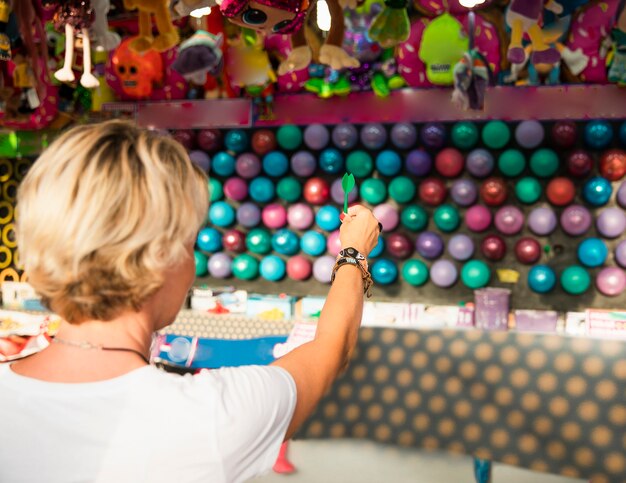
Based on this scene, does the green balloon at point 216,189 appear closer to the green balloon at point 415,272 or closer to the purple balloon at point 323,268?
the purple balloon at point 323,268

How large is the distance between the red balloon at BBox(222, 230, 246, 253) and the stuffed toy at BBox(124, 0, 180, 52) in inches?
65.1

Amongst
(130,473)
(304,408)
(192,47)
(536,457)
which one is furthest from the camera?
(192,47)

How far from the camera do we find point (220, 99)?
418 centimetres

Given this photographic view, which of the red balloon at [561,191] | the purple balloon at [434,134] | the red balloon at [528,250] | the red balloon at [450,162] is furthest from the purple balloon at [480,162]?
the red balloon at [528,250]

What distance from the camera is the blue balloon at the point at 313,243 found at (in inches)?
156

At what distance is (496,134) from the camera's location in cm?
358

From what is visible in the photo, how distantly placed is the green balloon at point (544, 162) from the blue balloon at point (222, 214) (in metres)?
2.01

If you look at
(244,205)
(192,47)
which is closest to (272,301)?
(244,205)

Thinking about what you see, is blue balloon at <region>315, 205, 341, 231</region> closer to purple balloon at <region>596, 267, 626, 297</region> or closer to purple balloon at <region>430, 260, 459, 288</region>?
purple balloon at <region>430, 260, 459, 288</region>

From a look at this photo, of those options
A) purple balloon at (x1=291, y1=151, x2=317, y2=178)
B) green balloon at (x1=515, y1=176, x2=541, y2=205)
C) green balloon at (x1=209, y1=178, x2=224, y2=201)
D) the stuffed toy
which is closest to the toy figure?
the stuffed toy

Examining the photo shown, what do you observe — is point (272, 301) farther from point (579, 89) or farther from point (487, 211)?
point (579, 89)

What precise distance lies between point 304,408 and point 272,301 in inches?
127

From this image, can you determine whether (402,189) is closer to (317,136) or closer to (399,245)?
(399,245)

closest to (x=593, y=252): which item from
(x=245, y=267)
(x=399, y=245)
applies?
(x=399, y=245)
